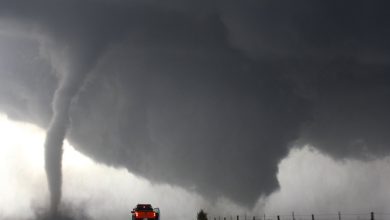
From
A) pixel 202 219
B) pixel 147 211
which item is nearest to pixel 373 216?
pixel 147 211

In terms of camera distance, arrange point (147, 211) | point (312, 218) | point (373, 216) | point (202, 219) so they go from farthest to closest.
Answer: point (202, 219), point (147, 211), point (312, 218), point (373, 216)

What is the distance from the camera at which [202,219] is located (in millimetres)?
99688

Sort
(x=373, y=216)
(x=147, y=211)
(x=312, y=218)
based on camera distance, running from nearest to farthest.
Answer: (x=373, y=216)
(x=312, y=218)
(x=147, y=211)

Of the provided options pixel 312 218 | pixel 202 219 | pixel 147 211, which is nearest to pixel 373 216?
pixel 312 218

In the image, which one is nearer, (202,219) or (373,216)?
(373,216)

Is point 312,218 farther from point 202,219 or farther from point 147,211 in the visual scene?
point 202,219

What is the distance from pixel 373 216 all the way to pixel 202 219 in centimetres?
5843

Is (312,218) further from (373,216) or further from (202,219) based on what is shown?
(202,219)

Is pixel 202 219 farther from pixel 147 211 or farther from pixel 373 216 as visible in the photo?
pixel 373 216

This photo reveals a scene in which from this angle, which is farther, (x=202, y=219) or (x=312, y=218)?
(x=202, y=219)

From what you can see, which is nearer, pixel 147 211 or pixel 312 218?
pixel 312 218

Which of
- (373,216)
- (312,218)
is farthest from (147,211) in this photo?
(373,216)

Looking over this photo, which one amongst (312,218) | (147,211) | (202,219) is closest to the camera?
(312,218)

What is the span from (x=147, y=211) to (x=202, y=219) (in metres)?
29.2
